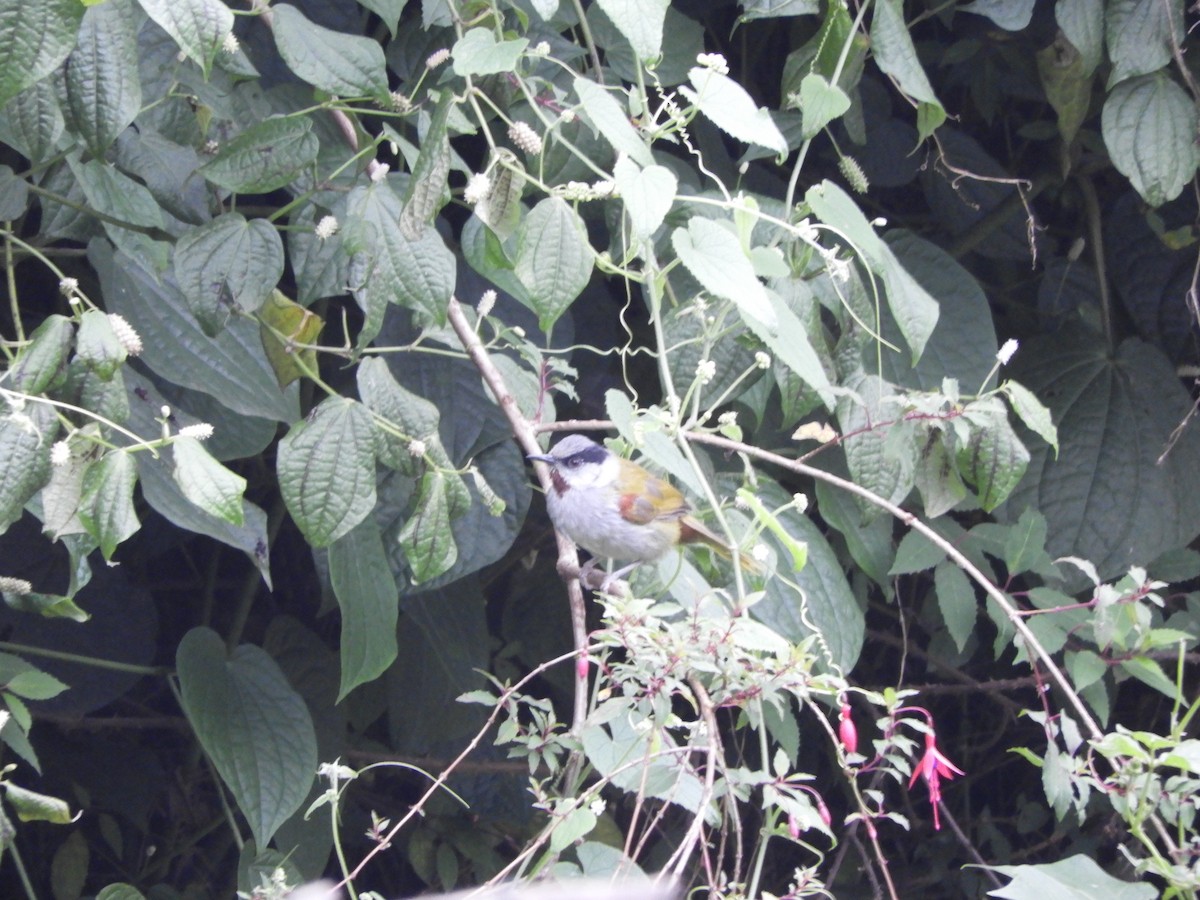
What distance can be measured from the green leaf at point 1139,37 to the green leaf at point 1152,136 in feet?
0.18

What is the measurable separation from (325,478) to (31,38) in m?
0.60

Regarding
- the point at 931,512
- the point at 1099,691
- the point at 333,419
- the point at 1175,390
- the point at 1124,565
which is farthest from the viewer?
the point at 1175,390

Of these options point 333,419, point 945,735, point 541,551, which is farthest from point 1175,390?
point 333,419

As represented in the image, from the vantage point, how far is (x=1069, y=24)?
2105mm

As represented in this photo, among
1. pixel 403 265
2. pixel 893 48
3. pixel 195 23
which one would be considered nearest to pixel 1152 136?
pixel 893 48

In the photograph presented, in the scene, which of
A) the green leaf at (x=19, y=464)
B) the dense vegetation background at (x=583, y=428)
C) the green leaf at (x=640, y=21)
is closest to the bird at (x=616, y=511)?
the dense vegetation background at (x=583, y=428)

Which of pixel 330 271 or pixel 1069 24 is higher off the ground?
pixel 1069 24

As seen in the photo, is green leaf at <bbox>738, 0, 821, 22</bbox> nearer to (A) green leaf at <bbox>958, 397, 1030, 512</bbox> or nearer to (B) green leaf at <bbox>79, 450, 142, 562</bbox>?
(A) green leaf at <bbox>958, 397, 1030, 512</bbox>

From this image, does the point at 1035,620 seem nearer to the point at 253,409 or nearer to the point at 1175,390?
the point at 1175,390

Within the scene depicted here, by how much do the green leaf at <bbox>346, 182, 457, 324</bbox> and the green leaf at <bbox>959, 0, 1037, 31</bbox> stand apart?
114 centimetres

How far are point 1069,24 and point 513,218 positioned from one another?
3.70ft

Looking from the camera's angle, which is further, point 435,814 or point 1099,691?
point 435,814

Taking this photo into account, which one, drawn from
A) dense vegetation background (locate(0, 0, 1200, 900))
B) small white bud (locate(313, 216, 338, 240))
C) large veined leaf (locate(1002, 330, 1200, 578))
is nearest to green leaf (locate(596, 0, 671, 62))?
dense vegetation background (locate(0, 0, 1200, 900))

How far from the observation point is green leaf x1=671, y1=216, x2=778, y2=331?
1325 millimetres
